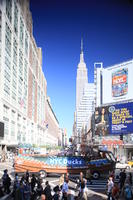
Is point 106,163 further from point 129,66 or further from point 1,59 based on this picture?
point 129,66

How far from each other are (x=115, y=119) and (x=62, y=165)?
41094 millimetres

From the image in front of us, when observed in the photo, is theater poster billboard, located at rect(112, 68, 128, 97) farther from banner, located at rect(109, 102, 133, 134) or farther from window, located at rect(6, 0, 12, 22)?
window, located at rect(6, 0, 12, 22)

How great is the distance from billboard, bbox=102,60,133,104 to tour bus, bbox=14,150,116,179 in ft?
151

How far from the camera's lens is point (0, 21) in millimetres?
60000

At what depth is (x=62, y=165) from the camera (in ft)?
81.3

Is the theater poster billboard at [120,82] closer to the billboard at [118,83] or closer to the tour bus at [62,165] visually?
the billboard at [118,83]

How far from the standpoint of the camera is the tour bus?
2473 cm

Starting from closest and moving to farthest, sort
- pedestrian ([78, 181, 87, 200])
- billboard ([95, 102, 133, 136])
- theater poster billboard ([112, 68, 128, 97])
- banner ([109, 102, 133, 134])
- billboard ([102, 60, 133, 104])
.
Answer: pedestrian ([78, 181, 87, 200]), banner ([109, 102, 133, 134]), billboard ([95, 102, 133, 136]), billboard ([102, 60, 133, 104]), theater poster billboard ([112, 68, 128, 97])

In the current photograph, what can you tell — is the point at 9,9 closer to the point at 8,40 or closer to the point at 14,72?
the point at 8,40

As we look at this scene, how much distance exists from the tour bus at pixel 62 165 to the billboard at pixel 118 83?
45.9 meters

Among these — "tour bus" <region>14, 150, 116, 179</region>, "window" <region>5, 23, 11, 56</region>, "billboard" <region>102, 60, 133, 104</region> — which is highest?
"window" <region>5, 23, 11, 56</region>

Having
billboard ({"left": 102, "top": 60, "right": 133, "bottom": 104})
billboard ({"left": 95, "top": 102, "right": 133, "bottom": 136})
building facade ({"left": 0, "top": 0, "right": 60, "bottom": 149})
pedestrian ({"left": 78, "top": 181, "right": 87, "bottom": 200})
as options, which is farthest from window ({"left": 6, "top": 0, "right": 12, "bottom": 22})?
pedestrian ({"left": 78, "top": 181, "right": 87, "bottom": 200})

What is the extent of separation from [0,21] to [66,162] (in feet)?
151

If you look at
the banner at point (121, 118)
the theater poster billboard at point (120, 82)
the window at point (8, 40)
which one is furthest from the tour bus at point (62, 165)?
the theater poster billboard at point (120, 82)
